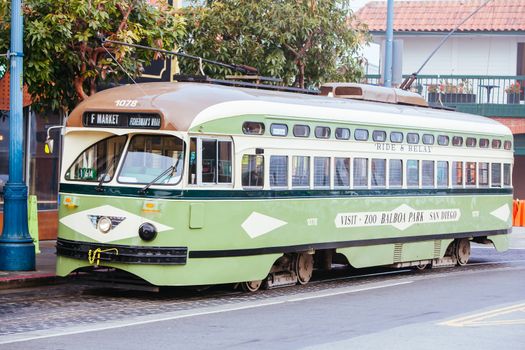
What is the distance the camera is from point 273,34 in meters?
23.6

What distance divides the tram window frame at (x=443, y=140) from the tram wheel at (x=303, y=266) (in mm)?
4196

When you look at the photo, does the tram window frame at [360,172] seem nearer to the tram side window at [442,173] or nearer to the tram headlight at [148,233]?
the tram side window at [442,173]

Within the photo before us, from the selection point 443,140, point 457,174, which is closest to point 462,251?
point 457,174

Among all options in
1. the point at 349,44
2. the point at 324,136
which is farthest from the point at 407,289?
the point at 349,44

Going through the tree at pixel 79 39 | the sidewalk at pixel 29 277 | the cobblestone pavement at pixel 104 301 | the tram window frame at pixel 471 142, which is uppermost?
the tree at pixel 79 39

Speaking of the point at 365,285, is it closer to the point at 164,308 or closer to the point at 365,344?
the point at 164,308

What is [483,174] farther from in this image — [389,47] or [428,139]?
[389,47]

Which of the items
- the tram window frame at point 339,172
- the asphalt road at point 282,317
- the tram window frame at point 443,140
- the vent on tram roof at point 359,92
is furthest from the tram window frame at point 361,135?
the tram window frame at point 443,140

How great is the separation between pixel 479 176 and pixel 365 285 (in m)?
5.15

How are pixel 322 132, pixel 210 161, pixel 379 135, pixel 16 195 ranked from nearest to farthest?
pixel 210 161
pixel 322 132
pixel 16 195
pixel 379 135

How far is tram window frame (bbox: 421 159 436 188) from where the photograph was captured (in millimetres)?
20938

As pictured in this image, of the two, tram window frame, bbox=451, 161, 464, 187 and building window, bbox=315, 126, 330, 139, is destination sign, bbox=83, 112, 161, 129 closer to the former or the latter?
building window, bbox=315, 126, 330, 139

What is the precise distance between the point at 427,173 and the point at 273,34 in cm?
463

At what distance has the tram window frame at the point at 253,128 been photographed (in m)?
16.6
